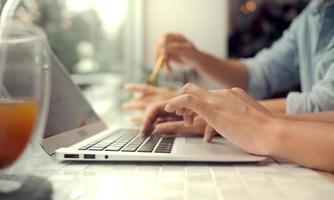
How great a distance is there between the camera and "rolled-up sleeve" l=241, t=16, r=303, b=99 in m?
1.69

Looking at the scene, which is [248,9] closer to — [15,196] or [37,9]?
[37,9]

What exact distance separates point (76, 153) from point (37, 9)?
0.85m

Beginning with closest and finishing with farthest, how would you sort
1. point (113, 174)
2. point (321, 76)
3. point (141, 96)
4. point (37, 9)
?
1. point (113, 174)
2. point (321, 76)
3. point (37, 9)
4. point (141, 96)

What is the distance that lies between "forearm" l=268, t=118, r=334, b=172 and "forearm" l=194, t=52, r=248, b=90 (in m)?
0.94

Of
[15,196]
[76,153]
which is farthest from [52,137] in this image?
[15,196]

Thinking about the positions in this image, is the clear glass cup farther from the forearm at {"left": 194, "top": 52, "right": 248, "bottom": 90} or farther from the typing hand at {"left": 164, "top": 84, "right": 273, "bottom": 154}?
the forearm at {"left": 194, "top": 52, "right": 248, "bottom": 90}

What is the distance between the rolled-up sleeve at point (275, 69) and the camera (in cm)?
169

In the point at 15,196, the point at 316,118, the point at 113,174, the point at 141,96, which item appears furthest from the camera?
the point at 141,96

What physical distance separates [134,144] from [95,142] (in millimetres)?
81

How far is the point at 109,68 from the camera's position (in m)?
2.37

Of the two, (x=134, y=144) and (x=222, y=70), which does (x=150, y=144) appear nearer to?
(x=134, y=144)

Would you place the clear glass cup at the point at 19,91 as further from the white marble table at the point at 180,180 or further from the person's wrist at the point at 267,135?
the person's wrist at the point at 267,135

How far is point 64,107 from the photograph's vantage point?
986 millimetres

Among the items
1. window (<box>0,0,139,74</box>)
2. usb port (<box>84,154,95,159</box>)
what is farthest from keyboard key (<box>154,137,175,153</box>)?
window (<box>0,0,139,74</box>)
